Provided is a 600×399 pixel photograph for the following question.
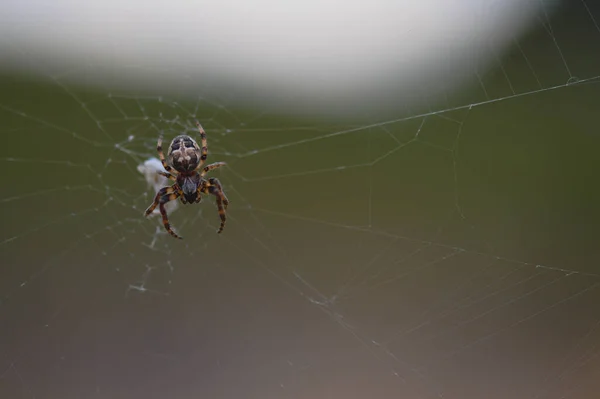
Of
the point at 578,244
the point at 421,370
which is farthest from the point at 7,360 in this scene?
the point at 578,244

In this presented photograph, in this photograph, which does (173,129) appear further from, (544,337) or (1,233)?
(544,337)

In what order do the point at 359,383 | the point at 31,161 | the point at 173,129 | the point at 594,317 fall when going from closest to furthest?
the point at 594,317, the point at 359,383, the point at 173,129, the point at 31,161

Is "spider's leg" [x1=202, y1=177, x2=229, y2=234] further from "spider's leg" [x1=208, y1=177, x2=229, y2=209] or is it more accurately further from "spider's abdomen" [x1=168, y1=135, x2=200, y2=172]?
"spider's abdomen" [x1=168, y1=135, x2=200, y2=172]

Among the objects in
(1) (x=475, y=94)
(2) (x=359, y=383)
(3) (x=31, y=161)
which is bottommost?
(2) (x=359, y=383)

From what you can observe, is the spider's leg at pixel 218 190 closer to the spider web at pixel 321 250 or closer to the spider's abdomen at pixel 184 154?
the spider's abdomen at pixel 184 154

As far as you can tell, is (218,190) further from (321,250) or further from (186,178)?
(321,250)

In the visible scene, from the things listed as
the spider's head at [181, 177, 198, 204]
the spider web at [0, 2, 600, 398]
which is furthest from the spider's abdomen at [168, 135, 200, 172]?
the spider web at [0, 2, 600, 398]

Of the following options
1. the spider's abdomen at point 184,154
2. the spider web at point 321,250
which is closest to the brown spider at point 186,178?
the spider's abdomen at point 184,154
